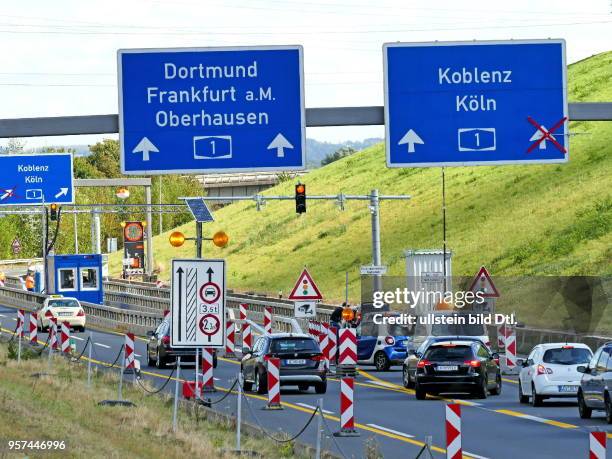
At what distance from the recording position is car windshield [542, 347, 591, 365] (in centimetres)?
3291

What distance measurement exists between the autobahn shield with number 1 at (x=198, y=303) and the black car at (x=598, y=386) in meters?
7.12

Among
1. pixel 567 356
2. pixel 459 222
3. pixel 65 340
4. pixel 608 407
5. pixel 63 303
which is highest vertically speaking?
pixel 459 222

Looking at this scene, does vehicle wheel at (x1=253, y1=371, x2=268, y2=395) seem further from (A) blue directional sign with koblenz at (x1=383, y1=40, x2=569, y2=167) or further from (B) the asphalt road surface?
(A) blue directional sign with koblenz at (x1=383, y1=40, x2=569, y2=167)

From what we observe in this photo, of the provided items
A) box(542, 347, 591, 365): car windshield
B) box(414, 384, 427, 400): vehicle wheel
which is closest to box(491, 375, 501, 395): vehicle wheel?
box(414, 384, 427, 400): vehicle wheel

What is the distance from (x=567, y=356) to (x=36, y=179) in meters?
36.4

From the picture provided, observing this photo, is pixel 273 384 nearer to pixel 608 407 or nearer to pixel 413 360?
pixel 608 407

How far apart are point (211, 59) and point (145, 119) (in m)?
1.15

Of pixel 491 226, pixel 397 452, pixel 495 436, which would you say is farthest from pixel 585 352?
pixel 491 226

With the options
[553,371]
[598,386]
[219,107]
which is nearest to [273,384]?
[553,371]

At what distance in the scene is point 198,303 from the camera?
82.8 feet

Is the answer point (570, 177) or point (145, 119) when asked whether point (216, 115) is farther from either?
point (570, 177)

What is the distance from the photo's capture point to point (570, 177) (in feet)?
336

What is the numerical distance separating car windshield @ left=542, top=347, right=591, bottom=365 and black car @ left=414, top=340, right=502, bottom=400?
195cm

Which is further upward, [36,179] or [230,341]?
[36,179]
